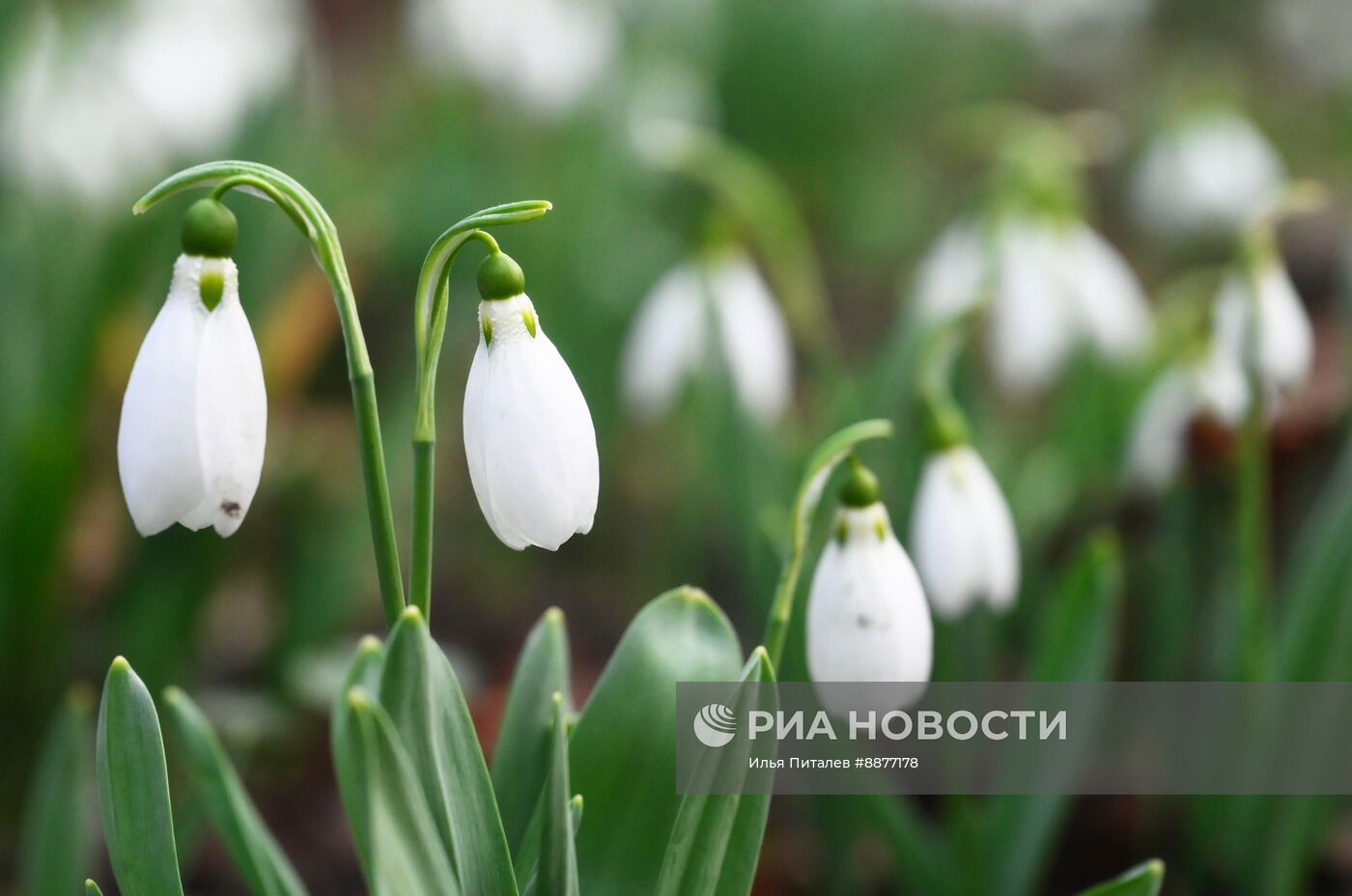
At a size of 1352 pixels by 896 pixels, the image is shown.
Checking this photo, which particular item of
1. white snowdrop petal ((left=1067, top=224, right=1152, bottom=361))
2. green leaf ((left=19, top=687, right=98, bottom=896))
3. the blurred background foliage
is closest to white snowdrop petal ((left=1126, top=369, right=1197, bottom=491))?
the blurred background foliage

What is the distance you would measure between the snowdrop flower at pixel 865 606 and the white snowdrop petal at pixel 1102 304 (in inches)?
41.3

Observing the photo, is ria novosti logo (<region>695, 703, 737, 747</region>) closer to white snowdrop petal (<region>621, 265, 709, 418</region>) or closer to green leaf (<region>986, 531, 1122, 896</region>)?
green leaf (<region>986, 531, 1122, 896</region>)

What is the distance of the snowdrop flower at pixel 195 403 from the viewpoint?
29.5 inches

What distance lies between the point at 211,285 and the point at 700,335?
1.20 metres

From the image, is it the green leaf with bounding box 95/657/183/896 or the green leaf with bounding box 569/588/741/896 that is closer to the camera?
the green leaf with bounding box 95/657/183/896

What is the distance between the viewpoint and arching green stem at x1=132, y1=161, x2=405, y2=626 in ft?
2.51

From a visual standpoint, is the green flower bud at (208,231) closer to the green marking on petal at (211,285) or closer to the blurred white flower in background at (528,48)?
the green marking on petal at (211,285)

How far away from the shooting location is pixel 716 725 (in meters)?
0.90

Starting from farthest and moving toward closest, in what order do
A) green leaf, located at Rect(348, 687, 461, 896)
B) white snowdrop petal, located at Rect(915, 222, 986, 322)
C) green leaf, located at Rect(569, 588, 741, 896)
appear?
1. white snowdrop petal, located at Rect(915, 222, 986, 322)
2. green leaf, located at Rect(569, 588, 741, 896)
3. green leaf, located at Rect(348, 687, 461, 896)

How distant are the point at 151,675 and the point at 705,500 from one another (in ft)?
2.90

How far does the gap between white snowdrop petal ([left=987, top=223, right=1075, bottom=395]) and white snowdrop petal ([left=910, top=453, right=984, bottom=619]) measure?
2.30 ft

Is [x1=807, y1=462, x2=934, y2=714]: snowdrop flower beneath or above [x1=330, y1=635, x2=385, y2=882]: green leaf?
above

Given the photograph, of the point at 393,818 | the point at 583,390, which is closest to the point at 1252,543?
the point at 393,818

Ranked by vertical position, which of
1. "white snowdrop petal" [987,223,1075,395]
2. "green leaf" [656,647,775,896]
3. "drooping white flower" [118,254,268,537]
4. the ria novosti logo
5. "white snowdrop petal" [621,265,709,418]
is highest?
"white snowdrop petal" [987,223,1075,395]
